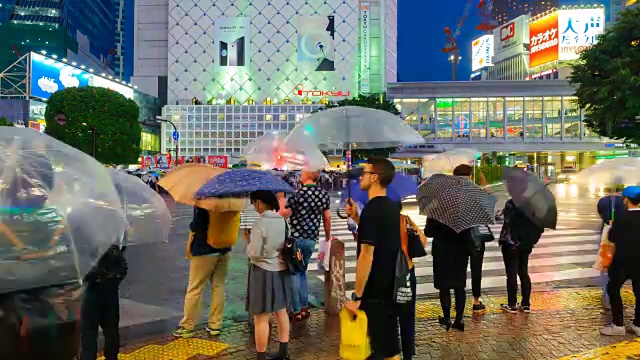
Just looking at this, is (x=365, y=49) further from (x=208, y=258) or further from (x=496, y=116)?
(x=208, y=258)

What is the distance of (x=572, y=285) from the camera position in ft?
28.2

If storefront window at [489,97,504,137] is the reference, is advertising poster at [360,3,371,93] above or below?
above

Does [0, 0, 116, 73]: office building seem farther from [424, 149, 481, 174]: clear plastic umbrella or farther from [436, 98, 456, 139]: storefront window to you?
[424, 149, 481, 174]: clear plastic umbrella

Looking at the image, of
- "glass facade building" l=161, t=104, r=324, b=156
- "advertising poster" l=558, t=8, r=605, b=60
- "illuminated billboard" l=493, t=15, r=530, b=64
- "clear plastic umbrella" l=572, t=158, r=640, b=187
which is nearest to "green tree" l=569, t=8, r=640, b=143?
"clear plastic umbrella" l=572, t=158, r=640, b=187

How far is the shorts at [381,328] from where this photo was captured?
13.4 feet

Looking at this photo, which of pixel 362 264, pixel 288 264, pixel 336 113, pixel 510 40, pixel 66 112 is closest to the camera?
pixel 362 264

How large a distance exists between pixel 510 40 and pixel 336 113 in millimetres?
93436

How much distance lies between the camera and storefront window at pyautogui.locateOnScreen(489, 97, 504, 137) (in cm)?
6531

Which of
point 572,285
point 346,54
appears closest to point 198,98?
point 346,54

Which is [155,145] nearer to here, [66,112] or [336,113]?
[66,112]

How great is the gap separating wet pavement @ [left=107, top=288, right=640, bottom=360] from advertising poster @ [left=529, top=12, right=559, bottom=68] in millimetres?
70783

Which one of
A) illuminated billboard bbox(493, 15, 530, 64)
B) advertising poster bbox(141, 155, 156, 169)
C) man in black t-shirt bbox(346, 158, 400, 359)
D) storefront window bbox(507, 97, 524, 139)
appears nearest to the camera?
man in black t-shirt bbox(346, 158, 400, 359)

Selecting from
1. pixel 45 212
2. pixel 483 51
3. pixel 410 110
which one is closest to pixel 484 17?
pixel 483 51

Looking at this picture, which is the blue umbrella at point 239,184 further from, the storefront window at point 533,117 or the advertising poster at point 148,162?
the storefront window at point 533,117
